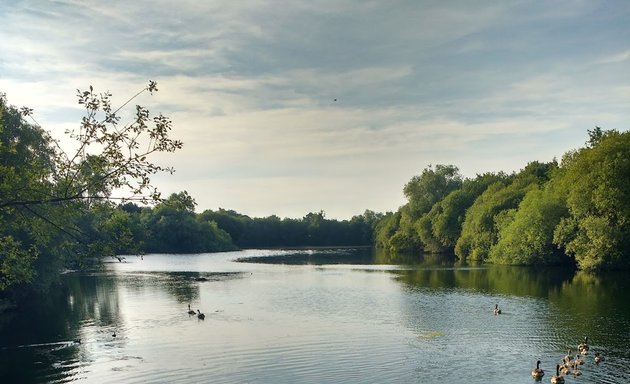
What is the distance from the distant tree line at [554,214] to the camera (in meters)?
79.8

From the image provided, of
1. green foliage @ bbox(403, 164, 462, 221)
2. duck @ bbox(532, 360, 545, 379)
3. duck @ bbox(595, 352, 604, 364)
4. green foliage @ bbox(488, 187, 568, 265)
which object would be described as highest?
green foliage @ bbox(403, 164, 462, 221)

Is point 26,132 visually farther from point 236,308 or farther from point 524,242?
point 524,242

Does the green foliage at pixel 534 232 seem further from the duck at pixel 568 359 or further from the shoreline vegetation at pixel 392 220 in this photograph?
the duck at pixel 568 359

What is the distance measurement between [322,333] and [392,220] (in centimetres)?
14754

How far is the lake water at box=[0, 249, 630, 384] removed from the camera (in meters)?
30.0

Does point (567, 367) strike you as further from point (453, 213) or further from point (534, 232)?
point (453, 213)

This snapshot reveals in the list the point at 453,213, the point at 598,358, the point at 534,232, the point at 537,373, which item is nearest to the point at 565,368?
the point at 537,373

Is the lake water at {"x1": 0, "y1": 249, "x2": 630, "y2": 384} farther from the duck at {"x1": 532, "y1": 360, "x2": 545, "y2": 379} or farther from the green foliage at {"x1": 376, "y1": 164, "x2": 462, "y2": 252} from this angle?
the green foliage at {"x1": 376, "y1": 164, "x2": 462, "y2": 252}

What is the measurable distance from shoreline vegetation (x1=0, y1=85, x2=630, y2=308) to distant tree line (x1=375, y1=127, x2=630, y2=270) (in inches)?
7.4

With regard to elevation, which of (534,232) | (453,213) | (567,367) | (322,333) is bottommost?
(567,367)

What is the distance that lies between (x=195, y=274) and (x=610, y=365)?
71.7 meters

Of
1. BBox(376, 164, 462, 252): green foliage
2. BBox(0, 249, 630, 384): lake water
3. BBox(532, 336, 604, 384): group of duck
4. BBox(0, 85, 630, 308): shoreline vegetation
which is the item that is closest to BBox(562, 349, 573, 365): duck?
BBox(532, 336, 604, 384): group of duck

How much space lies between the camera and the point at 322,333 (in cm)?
3947

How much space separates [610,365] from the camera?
3031cm
